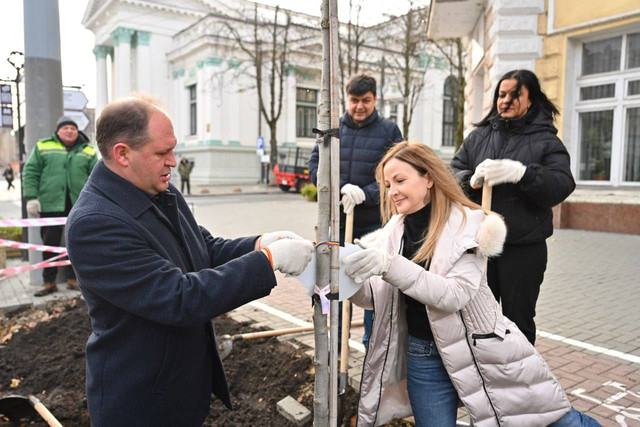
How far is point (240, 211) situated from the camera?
1634 cm

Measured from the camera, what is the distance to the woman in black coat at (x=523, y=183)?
2801mm

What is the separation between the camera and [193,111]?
1331 inches

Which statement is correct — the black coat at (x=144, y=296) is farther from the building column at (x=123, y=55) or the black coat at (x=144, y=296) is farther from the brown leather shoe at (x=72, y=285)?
the building column at (x=123, y=55)

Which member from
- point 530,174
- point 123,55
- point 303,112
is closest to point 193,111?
point 123,55

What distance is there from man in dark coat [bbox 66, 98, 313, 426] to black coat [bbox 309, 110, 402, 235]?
191 cm

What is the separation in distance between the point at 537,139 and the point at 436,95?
36.8 meters

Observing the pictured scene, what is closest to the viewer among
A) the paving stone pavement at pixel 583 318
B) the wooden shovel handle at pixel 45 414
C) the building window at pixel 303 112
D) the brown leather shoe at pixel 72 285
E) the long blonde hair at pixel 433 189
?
the long blonde hair at pixel 433 189

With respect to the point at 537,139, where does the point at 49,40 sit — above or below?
above

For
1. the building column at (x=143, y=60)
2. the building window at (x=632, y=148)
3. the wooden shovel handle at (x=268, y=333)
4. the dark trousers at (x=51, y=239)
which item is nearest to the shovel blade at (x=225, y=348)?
the wooden shovel handle at (x=268, y=333)

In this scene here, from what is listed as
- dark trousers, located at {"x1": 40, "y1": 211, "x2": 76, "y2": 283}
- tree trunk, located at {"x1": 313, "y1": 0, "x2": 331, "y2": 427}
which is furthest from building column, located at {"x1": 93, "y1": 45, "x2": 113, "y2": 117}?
tree trunk, located at {"x1": 313, "y1": 0, "x2": 331, "y2": 427}

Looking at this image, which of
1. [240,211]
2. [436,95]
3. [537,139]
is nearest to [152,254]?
[537,139]

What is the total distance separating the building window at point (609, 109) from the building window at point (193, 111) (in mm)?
26971

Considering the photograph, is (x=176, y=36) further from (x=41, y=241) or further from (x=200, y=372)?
(x=200, y=372)

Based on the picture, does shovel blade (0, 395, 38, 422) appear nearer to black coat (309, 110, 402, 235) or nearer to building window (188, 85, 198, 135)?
black coat (309, 110, 402, 235)
